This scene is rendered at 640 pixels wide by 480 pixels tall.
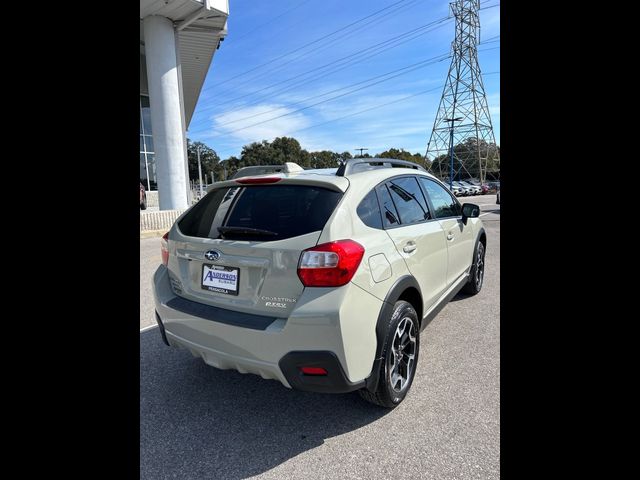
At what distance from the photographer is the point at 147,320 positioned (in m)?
4.33

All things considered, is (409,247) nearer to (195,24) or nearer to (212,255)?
(212,255)

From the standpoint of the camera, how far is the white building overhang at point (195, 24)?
14.4 m

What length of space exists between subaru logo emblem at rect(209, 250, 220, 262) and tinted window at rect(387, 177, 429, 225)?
142cm

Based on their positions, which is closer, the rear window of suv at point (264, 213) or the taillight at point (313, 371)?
the taillight at point (313, 371)

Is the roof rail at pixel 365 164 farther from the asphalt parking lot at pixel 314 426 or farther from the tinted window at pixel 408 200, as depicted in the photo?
the asphalt parking lot at pixel 314 426

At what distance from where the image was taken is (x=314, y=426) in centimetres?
241

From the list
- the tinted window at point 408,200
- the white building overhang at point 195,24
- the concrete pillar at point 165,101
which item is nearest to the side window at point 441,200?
the tinted window at point 408,200

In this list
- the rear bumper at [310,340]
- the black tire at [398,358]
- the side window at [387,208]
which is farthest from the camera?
the side window at [387,208]

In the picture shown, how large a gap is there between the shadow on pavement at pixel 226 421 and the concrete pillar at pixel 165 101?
1363cm

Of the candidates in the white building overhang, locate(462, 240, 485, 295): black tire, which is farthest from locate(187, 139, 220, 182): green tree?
locate(462, 240, 485, 295): black tire
